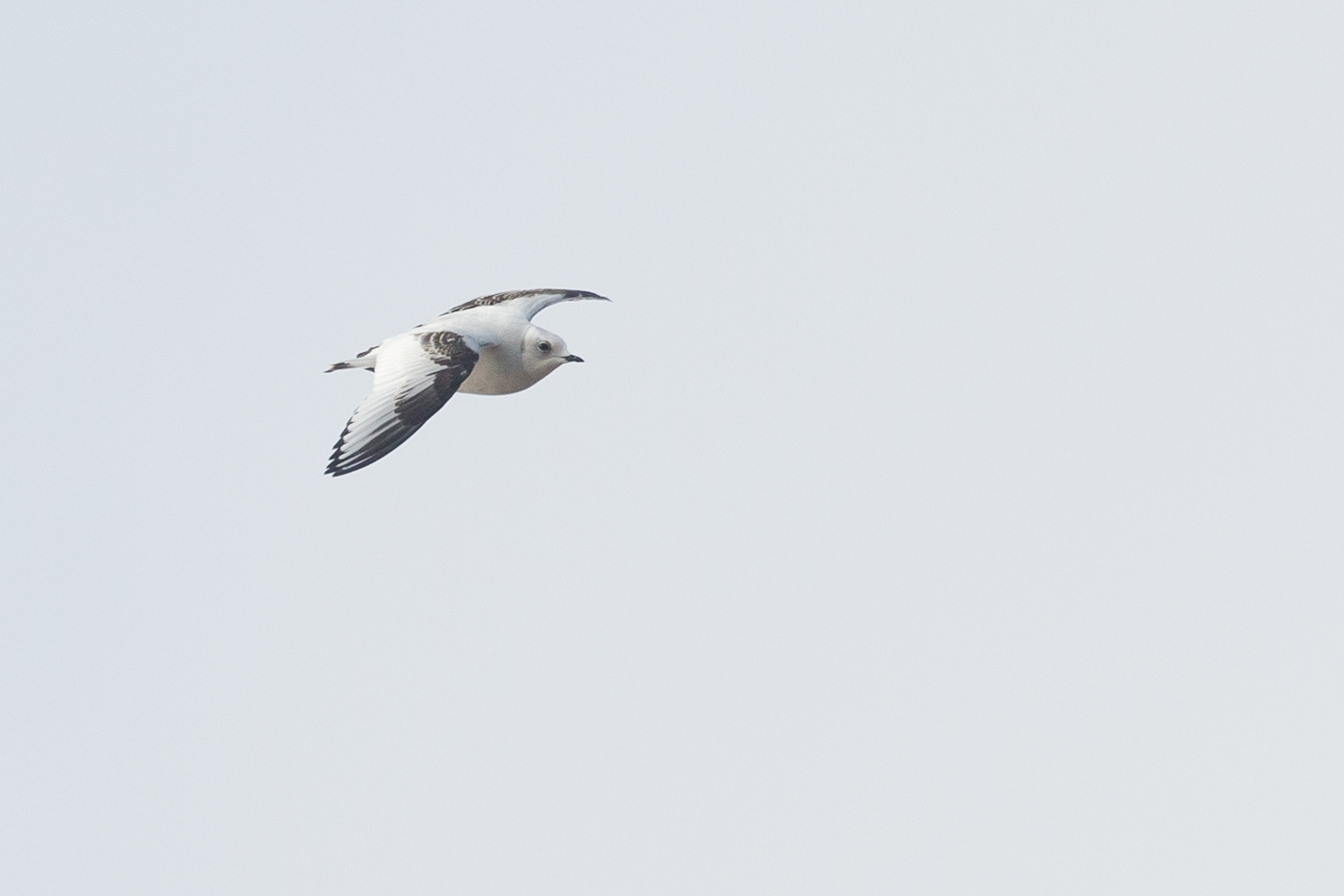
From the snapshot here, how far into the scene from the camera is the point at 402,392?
81.5 feet

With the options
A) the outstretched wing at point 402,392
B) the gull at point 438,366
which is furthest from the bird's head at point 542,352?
the outstretched wing at point 402,392

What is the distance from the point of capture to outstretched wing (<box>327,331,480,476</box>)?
23.7 metres

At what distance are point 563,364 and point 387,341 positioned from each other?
2.64 meters

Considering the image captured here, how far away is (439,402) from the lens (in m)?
24.7

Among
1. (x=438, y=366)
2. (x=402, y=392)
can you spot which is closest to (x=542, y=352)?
(x=438, y=366)

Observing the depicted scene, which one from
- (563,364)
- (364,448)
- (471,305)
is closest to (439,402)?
(364,448)

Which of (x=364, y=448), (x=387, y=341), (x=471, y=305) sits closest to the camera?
(x=364, y=448)

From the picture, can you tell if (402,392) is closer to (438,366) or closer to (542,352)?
(438,366)

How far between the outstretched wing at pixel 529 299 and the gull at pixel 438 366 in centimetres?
6

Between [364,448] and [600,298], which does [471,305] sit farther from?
[364,448]

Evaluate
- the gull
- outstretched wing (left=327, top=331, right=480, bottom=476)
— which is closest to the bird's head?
the gull

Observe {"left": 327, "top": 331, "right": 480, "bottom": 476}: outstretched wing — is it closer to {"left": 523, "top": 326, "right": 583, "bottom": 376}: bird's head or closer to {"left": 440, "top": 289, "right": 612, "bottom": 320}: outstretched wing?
{"left": 523, "top": 326, "right": 583, "bottom": 376}: bird's head

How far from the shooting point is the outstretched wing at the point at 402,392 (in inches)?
934

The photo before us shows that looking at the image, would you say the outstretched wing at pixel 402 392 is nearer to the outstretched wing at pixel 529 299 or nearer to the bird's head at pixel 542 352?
the bird's head at pixel 542 352
